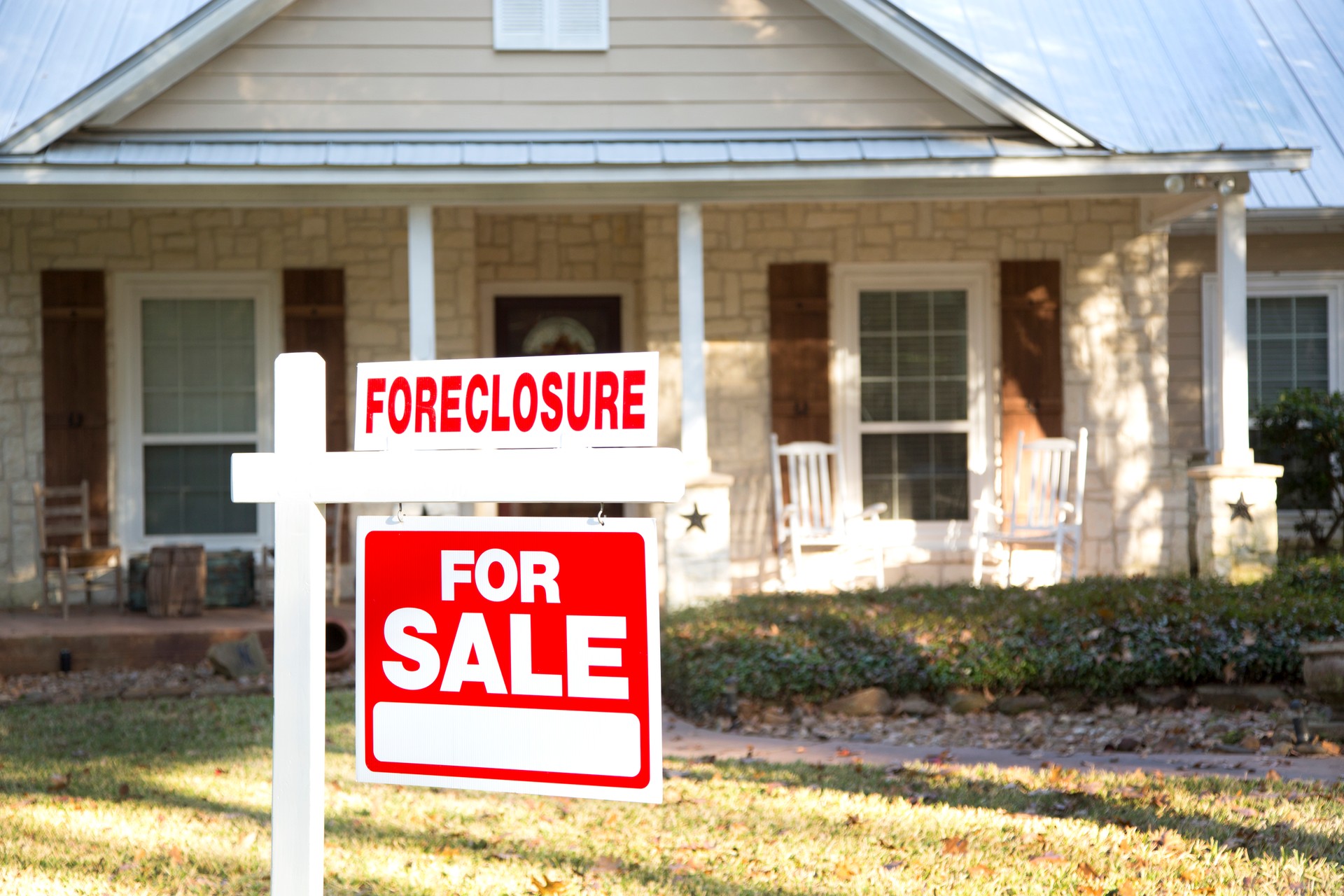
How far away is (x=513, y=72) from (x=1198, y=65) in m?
4.89

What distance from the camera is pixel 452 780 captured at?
5.98 feet

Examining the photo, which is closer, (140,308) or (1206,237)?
(140,308)

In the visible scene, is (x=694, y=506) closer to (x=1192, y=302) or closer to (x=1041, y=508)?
(x=1041, y=508)

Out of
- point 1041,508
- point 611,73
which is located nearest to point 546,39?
point 611,73

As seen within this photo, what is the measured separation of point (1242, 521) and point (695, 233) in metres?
3.77

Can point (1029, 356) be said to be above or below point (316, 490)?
above

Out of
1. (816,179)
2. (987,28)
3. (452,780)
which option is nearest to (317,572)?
(452,780)

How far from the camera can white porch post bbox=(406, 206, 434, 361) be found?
762 cm

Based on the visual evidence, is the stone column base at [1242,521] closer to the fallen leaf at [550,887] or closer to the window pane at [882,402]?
the window pane at [882,402]

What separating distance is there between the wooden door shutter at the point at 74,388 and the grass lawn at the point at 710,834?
4135 mm

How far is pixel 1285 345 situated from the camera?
10.0 m

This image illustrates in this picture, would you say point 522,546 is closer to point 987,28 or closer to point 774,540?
point 774,540

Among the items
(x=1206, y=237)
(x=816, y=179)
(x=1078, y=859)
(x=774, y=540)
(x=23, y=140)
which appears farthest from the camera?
(x=1206, y=237)

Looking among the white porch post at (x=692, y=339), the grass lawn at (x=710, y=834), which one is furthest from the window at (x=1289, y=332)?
the grass lawn at (x=710, y=834)
